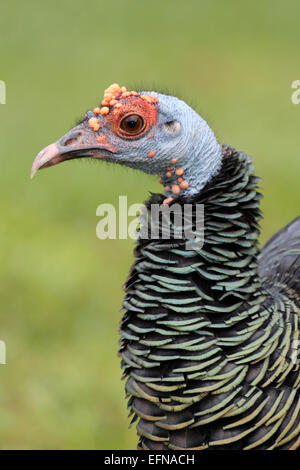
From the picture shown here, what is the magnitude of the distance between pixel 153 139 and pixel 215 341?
841 millimetres

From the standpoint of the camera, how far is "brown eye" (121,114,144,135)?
2744mm

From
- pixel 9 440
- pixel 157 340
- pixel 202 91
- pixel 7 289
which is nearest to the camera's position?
pixel 157 340

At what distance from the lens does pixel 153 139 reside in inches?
108

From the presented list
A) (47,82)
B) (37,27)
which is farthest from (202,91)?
(37,27)

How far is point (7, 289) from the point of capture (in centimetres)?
550

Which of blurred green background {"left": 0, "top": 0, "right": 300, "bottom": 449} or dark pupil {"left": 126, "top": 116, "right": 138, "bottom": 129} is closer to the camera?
dark pupil {"left": 126, "top": 116, "right": 138, "bottom": 129}

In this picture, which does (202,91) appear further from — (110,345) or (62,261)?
(110,345)

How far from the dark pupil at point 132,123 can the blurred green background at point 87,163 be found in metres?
0.55

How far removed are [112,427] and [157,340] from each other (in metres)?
1.84

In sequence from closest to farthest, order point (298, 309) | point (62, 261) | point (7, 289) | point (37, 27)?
point (298, 309)
point (7, 289)
point (62, 261)
point (37, 27)

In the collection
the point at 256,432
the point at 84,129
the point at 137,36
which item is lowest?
the point at 256,432

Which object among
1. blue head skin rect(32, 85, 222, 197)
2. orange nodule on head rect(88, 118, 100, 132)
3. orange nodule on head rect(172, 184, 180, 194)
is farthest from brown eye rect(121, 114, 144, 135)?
orange nodule on head rect(172, 184, 180, 194)

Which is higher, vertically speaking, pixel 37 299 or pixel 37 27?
pixel 37 27

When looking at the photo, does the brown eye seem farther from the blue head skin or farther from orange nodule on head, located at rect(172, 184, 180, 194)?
orange nodule on head, located at rect(172, 184, 180, 194)
